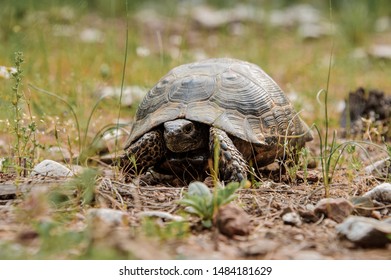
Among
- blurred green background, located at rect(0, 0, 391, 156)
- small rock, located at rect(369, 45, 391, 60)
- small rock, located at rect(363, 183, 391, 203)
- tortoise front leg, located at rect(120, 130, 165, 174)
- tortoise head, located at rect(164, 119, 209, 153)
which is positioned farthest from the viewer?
small rock, located at rect(369, 45, 391, 60)

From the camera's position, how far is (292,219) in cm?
203

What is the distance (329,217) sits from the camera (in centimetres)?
205

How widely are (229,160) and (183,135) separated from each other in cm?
27

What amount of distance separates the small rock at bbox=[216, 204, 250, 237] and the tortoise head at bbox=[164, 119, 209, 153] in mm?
879

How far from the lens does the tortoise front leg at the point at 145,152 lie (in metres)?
2.85

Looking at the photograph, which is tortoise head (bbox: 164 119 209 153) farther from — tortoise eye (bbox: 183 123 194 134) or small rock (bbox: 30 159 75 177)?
small rock (bbox: 30 159 75 177)

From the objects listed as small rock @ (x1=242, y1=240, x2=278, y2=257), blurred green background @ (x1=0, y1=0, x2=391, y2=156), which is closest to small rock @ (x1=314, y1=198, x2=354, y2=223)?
small rock @ (x1=242, y1=240, x2=278, y2=257)

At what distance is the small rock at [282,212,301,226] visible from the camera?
202cm

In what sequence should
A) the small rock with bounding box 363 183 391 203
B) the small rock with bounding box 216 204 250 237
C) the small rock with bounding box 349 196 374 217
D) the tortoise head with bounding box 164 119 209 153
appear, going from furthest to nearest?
the tortoise head with bounding box 164 119 209 153 < the small rock with bounding box 363 183 391 203 < the small rock with bounding box 349 196 374 217 < the small rock with bounding box 216 204 250 237

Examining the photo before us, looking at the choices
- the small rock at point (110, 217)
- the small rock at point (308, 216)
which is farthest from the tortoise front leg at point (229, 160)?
the small rock at point (110, 217)

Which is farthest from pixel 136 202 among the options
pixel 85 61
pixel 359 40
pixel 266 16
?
pixel 359 40

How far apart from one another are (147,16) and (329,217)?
9.83 metres

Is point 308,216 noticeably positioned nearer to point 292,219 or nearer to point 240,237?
point 292,219

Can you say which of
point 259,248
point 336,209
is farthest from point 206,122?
point 259,248
